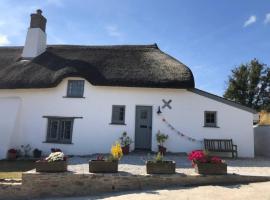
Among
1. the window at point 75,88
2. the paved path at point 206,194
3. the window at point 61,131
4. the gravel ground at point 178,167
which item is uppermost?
the window at point 75,88

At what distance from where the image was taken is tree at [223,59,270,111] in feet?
108

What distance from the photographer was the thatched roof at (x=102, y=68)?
14.4 meters

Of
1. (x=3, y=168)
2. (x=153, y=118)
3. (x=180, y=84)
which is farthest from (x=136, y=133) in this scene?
(x=3, y=168)

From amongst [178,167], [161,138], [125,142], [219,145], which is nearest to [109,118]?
[125,142]

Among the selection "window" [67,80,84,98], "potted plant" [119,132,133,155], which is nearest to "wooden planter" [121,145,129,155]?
"potted plant" [119,132,133,155]

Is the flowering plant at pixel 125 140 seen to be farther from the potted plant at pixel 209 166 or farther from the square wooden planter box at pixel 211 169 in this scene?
the square wooden planter box at pixel 211 169

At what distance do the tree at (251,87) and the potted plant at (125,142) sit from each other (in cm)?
2224

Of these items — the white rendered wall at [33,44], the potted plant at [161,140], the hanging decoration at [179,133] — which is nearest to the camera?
the potted plant at [161,140]

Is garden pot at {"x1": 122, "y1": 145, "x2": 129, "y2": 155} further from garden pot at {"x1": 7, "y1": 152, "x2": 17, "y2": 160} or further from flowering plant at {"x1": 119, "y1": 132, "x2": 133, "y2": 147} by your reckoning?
garden pot at {"x1": 7, "y1": 152, "x2": 17, "y2": 160}

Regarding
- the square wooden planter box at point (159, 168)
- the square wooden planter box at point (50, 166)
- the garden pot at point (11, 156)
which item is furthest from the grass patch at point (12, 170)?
the square wooden planter box at point (159, 168)

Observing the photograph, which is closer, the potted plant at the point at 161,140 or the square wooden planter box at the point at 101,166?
the square wooden planter box at the point at 101,166

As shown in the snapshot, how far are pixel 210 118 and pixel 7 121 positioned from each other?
10.1m

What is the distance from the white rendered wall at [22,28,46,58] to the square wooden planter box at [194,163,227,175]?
12.9 metres

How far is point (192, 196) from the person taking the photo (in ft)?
24.2
